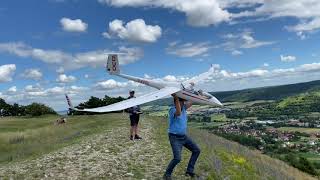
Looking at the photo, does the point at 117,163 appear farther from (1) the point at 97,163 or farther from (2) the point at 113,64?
(2) the point at 113,64

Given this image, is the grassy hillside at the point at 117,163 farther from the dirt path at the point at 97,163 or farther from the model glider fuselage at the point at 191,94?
the model glider fuselage at the point at 191,94

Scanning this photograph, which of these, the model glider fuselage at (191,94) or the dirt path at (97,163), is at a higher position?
the model glider fuselage at (191,94)

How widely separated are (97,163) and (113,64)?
1363 centimetres

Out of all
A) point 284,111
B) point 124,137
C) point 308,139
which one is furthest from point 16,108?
point 284,111

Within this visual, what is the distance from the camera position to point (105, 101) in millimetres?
80000

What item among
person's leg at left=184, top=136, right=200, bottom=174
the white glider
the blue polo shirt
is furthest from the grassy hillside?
the white glider

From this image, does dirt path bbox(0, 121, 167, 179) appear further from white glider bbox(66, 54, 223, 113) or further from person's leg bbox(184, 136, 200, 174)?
white glider bbox(66, 54, 223, 113)

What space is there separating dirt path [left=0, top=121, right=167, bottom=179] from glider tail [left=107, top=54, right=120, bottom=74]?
25.0ft

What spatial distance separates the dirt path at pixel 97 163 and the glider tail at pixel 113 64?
7621 millimetres

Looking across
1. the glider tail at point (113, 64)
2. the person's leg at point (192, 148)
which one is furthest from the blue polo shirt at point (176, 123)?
the glider tail at point (113, 64)

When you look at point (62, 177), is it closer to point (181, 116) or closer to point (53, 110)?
point (181, 116)

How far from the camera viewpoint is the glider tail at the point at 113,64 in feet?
101

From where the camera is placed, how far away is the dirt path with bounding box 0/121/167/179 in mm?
15902

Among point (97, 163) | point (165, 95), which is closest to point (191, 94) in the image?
point (165, 95)
